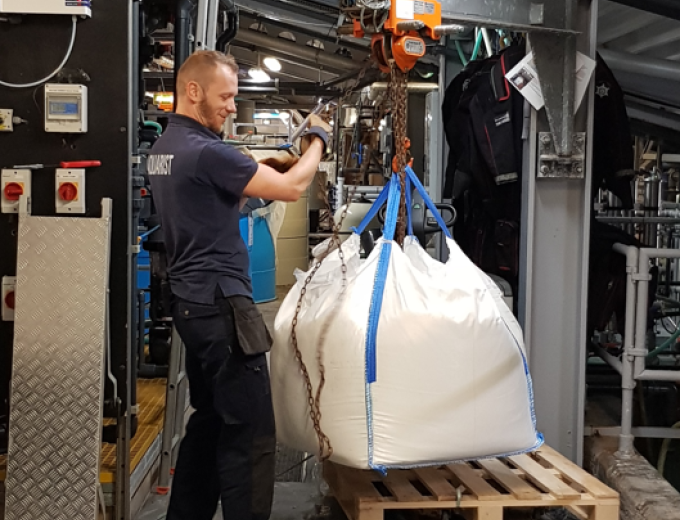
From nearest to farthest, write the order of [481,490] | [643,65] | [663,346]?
[481,490]
[663,346]
[643,65]

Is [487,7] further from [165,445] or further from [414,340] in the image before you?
[165,445]

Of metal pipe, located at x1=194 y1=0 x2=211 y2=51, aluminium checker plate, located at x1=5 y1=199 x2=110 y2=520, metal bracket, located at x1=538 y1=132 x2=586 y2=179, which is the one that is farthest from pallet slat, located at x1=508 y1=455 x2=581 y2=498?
Answer: metal pipe, located at x1=194 y1=0 x2=211 y2=51

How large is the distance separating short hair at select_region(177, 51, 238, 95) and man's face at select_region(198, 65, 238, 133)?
2 centimetres

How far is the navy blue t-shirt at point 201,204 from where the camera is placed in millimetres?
2332

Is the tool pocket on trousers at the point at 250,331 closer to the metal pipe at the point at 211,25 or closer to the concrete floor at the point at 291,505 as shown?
the concrete floor at the point at 291,505

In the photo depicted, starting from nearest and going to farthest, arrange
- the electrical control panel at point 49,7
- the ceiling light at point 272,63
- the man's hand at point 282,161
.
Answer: the man's hand at point 282,161, the electrical control panel at point 49,7, the ceiling light at point 272,63

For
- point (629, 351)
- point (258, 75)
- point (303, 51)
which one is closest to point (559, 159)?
point (629, 351)

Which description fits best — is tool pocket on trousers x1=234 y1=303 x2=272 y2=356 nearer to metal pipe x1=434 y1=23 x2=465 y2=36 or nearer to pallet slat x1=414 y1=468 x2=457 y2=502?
pallet slat x1=414 y1=468 x2=457 y2=502

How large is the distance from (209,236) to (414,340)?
781mm

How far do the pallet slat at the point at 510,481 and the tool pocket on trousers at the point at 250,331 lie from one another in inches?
41.5

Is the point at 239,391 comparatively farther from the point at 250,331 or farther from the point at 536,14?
the point at 536,14

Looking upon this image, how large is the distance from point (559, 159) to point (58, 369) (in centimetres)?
237

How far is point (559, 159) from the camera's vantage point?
10.9 ft

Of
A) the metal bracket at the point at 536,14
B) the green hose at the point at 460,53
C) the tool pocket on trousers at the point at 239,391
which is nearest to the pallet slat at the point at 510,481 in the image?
the tool pocket on trousers at the point at 239,391
